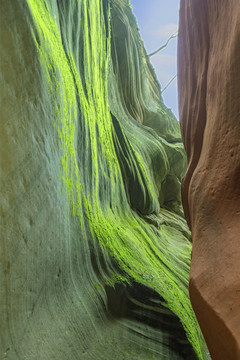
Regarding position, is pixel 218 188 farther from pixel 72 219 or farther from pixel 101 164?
pixel 101 164

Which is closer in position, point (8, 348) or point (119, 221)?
point (8, 348)

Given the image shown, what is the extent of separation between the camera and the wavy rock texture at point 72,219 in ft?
5.54

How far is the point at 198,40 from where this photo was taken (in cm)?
341

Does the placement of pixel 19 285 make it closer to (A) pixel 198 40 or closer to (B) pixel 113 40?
(A) pixel 198 40

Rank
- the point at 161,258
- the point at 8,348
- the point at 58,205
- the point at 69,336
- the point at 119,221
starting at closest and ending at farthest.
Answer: the point at 8,348
the point at 69,336
the point at 58,205
the point at 119,221
the point at 161,258

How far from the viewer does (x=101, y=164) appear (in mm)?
3992

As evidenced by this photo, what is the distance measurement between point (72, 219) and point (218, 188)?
4.33 feet

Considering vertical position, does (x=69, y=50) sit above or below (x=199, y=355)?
above

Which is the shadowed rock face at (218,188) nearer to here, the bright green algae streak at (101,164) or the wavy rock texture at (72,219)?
the wavy rock texture at (72,219)

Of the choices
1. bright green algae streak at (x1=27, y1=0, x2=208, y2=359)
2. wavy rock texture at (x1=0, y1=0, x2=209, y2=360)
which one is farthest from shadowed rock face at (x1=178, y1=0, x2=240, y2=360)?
bright green algae streak at (x1=27, y1=0, x2=208, y2=359)

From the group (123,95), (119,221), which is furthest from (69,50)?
(123,95)

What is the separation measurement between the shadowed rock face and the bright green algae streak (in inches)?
43.2

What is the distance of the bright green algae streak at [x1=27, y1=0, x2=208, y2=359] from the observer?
2705 mm

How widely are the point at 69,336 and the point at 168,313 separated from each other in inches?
55.5
